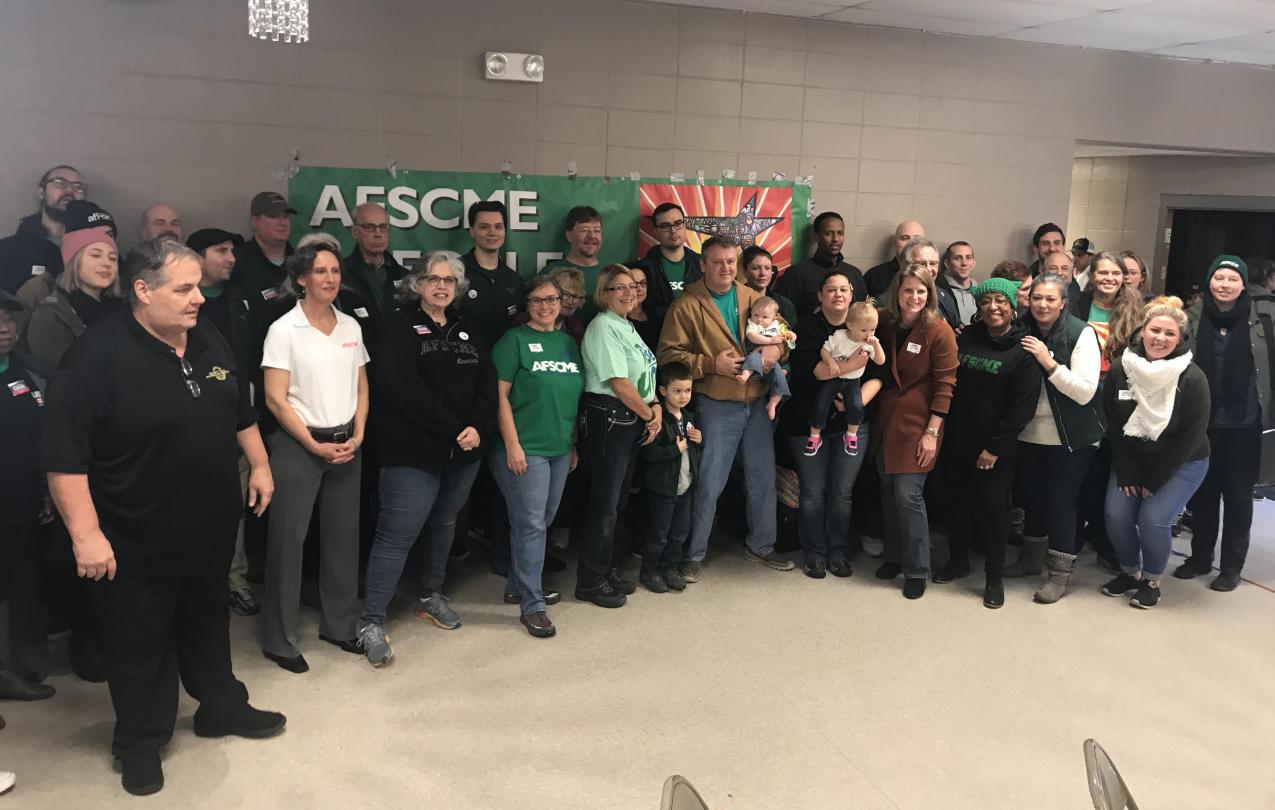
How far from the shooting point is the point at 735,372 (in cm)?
430

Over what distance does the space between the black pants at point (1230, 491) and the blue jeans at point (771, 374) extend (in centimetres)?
220

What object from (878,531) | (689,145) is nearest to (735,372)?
(878,531)

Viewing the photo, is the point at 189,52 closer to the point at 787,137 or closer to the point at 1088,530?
the point at 787,137

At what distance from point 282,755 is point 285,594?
717 mm

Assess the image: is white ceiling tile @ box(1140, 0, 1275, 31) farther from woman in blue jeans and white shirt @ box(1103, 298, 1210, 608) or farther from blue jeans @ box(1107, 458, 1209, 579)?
blue jeans @ box(1107, 458, 1209, 579)

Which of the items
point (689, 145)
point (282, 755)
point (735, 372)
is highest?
point (689, 145)

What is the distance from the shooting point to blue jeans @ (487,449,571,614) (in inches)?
153

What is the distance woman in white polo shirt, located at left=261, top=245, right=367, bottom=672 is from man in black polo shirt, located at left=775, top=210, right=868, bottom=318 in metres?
2.61

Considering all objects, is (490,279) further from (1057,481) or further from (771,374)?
(1057,481)

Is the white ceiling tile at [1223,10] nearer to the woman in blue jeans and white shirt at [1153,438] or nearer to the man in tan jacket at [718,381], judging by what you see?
the woman in blue jeans and white shirt at [1153,438]

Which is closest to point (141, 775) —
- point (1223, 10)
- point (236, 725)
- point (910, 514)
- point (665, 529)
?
point (236, 725)

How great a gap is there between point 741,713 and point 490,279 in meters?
2.37

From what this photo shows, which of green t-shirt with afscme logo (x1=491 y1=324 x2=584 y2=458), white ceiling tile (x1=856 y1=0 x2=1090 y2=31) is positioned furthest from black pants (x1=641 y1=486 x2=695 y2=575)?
white ceiling tile (x1=856 y1=0 x2=1090 y2=31)

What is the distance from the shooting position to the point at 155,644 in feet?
9.10
